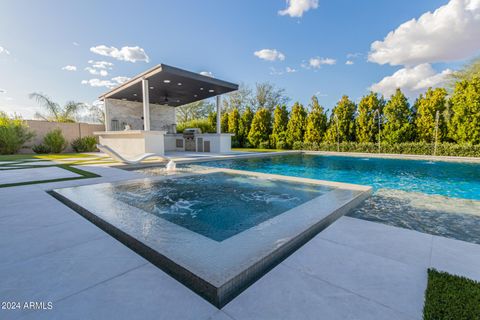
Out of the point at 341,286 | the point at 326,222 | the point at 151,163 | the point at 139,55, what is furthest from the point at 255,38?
the point at 139,55

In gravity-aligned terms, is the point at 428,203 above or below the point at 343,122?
below

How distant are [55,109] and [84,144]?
8.28 metres

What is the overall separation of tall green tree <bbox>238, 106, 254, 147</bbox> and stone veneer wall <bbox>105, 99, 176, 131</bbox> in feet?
21.7

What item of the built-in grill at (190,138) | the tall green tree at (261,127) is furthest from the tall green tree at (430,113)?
the built-in grill at (190,138)

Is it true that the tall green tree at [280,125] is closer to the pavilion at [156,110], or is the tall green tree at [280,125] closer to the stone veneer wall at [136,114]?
the pavilion at [156,110]

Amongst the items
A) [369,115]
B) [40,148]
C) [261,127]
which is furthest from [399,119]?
[40,148]

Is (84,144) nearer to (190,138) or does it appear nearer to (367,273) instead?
(190,138)

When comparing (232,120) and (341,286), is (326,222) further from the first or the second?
(232,120)

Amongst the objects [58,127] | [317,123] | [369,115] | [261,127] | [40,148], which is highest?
[369,115]

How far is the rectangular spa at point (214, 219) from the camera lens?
6.40ft

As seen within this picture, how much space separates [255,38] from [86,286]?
18.1 metres

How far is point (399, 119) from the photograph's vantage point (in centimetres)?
1427

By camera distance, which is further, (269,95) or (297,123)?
(269,95)

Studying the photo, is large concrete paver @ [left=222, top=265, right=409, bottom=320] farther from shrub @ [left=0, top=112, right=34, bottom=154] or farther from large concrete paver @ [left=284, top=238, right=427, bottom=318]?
shrub @ [left=0, top=112, right=34, bottom=154]
